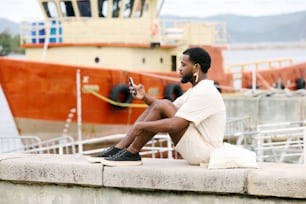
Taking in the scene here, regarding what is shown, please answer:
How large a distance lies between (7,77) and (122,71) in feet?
9.44

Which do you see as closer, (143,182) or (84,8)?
(143,182)

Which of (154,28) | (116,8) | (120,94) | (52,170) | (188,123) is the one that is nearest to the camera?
(188,123)

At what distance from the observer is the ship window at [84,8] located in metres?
21.1

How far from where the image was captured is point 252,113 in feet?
57.1

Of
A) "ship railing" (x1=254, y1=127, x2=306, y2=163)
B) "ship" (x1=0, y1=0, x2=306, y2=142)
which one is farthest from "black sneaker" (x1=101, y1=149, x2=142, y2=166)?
"ship" (x1=0, y1=0, x2=306, y2=142)

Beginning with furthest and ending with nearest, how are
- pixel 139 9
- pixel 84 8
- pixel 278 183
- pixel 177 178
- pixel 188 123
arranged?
pixel 139 9 < pixel 84 8 < pixel 188 123 < pixel 177 178 < pixel 278 183

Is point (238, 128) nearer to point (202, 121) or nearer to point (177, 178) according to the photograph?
point (202, 121)

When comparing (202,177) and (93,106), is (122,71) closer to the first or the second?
(93,106)

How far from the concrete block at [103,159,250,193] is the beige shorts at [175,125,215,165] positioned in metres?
0.09

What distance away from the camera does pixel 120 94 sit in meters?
18.8

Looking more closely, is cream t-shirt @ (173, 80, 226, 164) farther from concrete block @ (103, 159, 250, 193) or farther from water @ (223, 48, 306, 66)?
water @ (223, 48, 306, 66)

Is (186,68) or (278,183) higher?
(186,68)

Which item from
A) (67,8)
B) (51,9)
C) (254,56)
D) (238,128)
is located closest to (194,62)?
(238,128)

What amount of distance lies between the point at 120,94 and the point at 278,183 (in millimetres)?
13709
